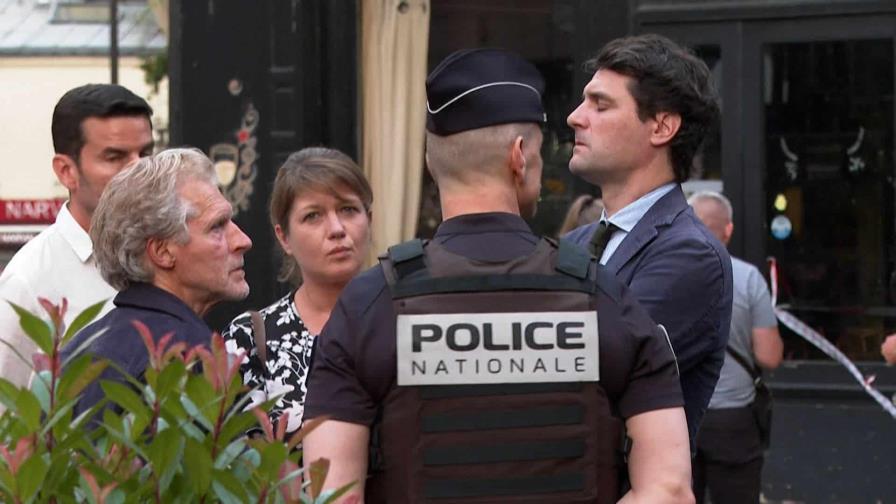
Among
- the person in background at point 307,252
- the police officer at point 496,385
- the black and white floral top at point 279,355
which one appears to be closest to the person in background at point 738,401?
the person in background at point 307,252

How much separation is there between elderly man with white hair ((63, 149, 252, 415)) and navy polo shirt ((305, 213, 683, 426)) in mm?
594

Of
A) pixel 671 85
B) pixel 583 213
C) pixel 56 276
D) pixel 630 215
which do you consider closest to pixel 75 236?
pixel 56 276

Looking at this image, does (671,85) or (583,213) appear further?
(583,213)

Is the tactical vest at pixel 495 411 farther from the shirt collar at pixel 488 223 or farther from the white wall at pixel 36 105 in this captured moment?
the white wall at pixel 36 105

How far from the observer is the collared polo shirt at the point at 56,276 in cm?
396

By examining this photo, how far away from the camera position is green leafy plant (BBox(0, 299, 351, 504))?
1830 mm

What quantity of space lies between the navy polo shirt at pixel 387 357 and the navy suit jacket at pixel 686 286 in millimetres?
510

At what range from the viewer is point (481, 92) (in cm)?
271

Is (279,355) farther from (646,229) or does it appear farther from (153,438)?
(153,438)

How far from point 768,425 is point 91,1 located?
4.06 metres

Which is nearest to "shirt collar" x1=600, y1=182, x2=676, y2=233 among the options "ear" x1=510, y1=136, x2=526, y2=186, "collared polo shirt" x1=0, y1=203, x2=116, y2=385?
"ear" x1=510, y1=136, x2=526, y2=186

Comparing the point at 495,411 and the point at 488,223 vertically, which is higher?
the point at 488,223

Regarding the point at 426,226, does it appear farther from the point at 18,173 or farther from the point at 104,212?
the point at 104,212

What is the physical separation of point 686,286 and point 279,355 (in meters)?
1.13
